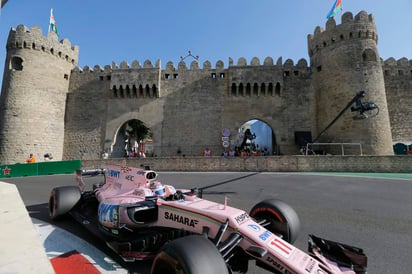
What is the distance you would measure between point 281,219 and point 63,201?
11.9 feet

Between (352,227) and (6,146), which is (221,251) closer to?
(352,227)

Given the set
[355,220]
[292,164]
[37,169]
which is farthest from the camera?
[37,169]

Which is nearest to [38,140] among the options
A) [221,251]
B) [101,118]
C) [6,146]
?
[6,146]

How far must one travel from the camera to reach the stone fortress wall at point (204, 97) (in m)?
17.5

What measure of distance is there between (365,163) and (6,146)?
2702 centimetres

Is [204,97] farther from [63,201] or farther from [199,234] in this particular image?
[199,234]

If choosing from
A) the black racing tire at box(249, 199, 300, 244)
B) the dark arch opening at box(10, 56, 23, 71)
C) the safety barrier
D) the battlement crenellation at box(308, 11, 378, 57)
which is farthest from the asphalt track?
the dark arch opening at box(10, 56, 23, 71)

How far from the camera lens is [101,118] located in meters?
19.9

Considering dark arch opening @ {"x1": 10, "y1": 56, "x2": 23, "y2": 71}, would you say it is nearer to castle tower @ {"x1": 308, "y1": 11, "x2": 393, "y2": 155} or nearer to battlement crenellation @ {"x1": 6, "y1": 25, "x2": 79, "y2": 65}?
battlement crenellation @ {"x1": 6, "y1": 25, "x2": 79, "y2": 65}

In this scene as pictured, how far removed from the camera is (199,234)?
77.0 inches

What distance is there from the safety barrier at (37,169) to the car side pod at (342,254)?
1679 cm

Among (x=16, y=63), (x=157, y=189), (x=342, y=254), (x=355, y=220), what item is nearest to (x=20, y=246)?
(x=157, y=189)

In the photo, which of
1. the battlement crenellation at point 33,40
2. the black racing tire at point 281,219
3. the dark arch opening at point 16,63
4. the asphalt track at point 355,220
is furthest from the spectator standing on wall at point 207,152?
the dark arch opening at point 16,63

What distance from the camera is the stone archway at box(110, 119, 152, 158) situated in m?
20.0
